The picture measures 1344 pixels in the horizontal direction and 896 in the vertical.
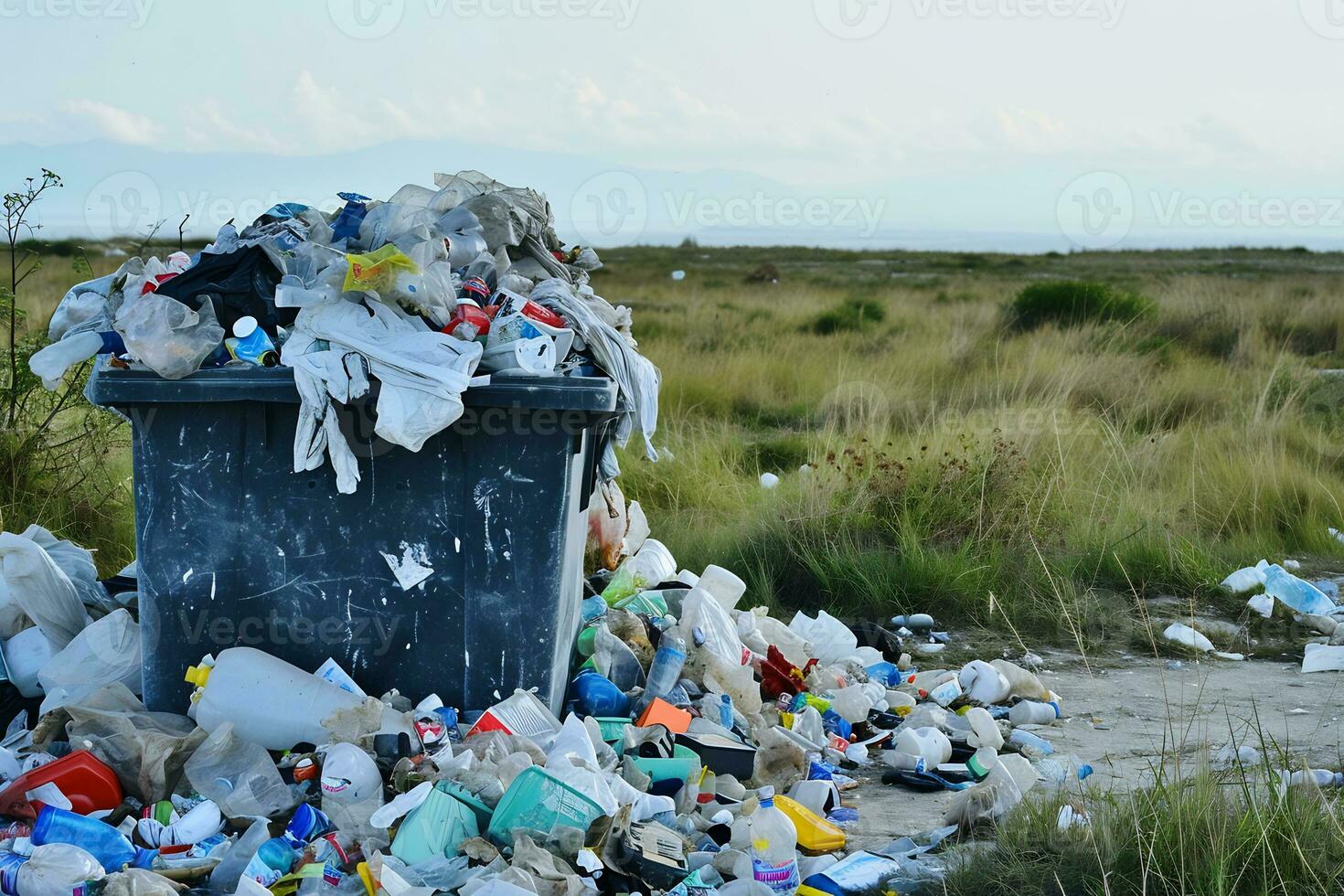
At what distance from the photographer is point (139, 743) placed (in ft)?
10.1

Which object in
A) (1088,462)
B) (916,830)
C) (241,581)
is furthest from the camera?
(1088,462)

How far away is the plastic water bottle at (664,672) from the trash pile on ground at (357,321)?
730 millimetres

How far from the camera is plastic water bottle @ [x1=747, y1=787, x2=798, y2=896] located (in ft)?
8.98

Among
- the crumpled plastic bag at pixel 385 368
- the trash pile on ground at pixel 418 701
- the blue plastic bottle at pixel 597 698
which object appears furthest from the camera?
the blue plastic bottle at pixel 597 698

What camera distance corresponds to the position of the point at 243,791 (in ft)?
9.86

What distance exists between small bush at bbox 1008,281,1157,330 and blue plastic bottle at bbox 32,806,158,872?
12274 millimetres

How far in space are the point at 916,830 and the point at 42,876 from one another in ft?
6.99

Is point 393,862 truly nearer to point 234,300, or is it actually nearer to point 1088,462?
point 234,300

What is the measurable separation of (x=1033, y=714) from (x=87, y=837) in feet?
9.65

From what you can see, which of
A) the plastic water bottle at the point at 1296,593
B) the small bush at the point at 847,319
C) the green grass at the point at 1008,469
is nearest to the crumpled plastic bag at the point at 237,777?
the green grass at the point at 1008,469

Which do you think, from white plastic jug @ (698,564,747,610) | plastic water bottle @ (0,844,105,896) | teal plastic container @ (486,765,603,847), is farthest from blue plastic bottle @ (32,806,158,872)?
white plastic jug @ (698,564,747,610)

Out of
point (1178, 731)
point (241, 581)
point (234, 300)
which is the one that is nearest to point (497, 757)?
point (241, 581)

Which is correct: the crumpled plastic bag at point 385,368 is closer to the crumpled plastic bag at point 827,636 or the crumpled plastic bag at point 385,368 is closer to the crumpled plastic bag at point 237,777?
the crumpled plastic bag at point 237,777

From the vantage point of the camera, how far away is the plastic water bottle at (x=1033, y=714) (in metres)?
4.09
